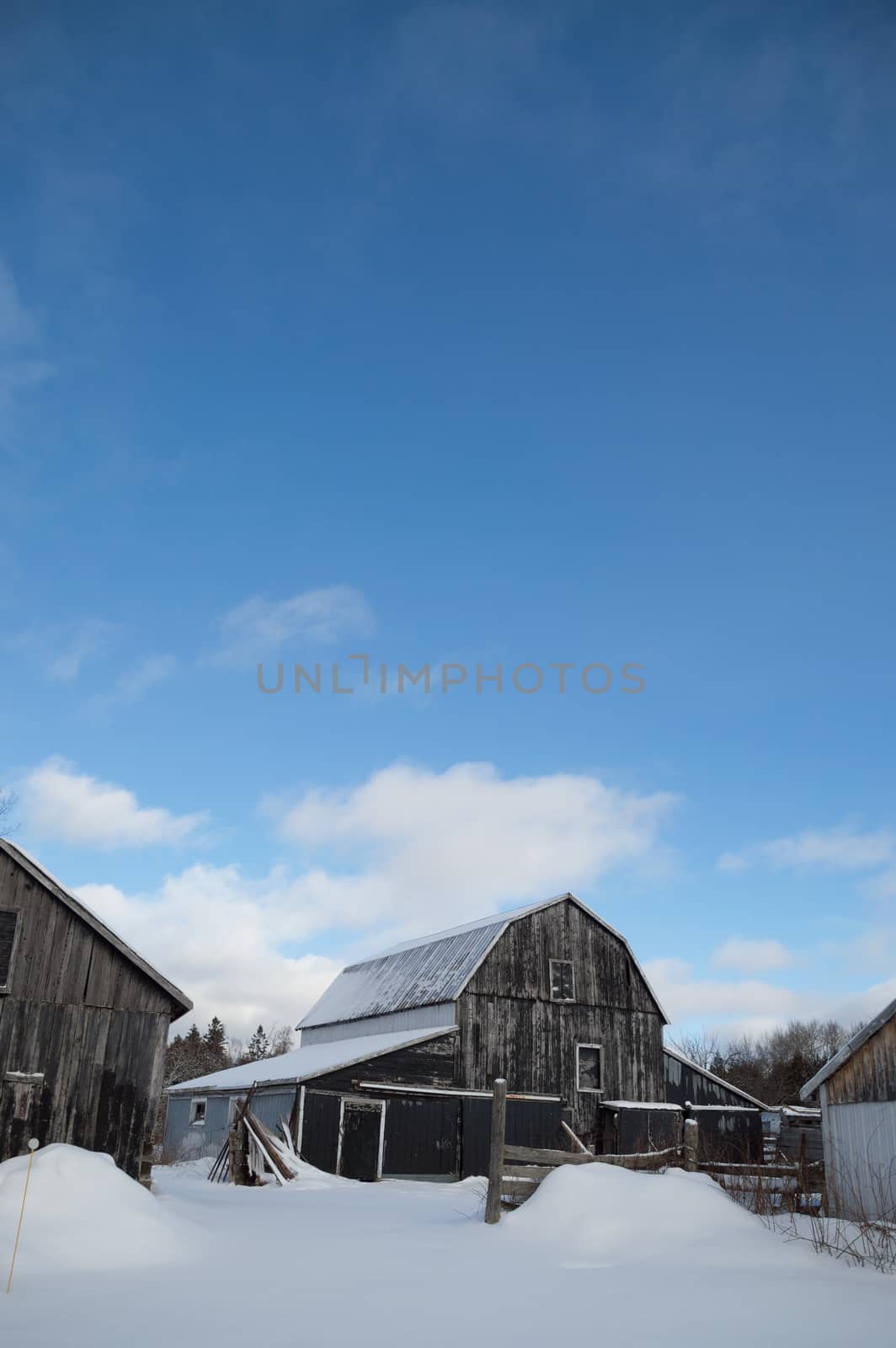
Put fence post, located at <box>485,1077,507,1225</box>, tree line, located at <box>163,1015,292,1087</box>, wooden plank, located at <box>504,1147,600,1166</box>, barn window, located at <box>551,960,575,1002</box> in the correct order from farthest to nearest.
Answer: tree line, located at <box>163,1015,292,1087</box> < barn window, located at <box>551,960,575,1002</box> < fence post, located at <box>485,1077,507,1225</box> < wooden plank, located at <box>504,1147,600,1166</box>

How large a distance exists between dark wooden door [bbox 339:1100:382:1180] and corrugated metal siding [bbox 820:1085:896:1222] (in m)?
13.2

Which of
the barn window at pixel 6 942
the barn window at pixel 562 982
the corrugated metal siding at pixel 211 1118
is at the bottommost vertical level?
the corrugated metal siding at pixel 211 1118

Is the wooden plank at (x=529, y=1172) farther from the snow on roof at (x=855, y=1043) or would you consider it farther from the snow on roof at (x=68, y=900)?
the snow on roof at (x=68, y=900)

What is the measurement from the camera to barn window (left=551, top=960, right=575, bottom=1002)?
33188mm

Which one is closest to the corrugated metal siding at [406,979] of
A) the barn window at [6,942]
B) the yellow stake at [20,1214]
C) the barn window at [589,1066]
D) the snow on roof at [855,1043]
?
the barn window at [589,1066]

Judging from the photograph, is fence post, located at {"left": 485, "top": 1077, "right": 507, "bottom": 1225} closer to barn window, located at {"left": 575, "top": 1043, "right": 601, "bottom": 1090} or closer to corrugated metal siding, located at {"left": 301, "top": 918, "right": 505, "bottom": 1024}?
corrugated metal siding, located at {"left": 301, "top": 918, "right": 505, "bottom": 1024}

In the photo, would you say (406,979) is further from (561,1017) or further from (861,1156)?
(861,1156)

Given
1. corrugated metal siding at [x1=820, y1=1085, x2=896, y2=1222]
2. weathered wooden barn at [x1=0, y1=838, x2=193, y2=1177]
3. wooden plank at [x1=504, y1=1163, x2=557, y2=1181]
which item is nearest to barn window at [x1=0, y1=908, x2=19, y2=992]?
weathered wooden barn at [x1=0, y1=838, x2=193, y2=1177]

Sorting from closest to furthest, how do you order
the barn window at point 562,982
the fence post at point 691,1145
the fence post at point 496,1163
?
1. the fence post at point 496,1163
2. the fence post at point 691,1145
3. the barn window at point 562,982

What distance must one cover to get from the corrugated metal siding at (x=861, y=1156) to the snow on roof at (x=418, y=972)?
46.9 feet

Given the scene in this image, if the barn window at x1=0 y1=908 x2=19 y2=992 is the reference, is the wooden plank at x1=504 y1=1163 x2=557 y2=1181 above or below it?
below

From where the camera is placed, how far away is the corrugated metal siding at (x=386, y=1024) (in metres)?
32.2

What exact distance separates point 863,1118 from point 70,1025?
47.0ft

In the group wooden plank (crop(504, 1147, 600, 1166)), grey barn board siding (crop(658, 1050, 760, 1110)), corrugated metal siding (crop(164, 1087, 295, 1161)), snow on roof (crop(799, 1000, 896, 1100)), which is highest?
snow on roof (crop(799, 1000, 896, 1100))
